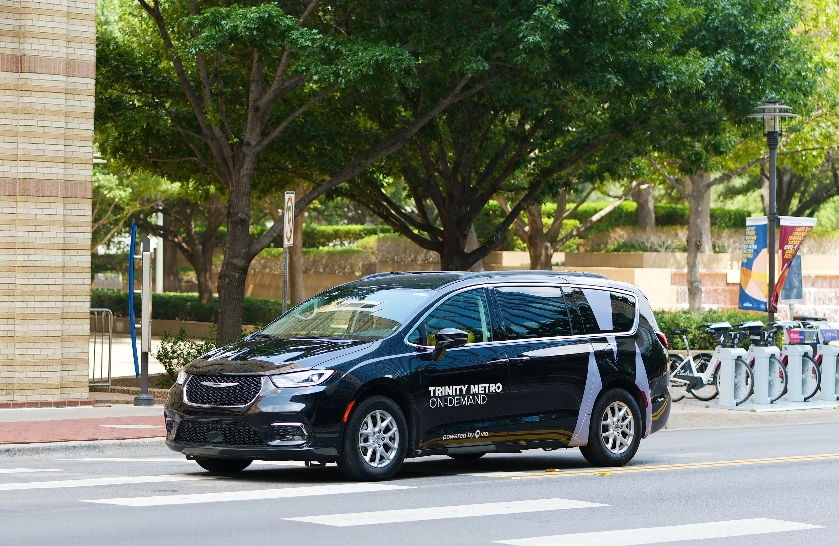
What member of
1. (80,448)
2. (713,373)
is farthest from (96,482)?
(713,373)

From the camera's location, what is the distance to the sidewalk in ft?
42.3

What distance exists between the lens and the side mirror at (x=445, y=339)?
33.0ft

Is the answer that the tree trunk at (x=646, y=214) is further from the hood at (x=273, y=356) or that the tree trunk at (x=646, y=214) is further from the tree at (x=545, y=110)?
the hood at (x=273, y=356)

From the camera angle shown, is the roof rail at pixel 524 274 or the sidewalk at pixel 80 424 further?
the sidewalk at pixel 80 424

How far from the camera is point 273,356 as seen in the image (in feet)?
31.9

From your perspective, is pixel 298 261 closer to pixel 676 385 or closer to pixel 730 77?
pixel 730 77

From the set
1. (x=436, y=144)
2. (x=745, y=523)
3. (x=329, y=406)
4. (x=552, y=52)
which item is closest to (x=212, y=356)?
(x=329, y=406)

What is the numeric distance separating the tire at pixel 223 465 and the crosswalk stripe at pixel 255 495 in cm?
108

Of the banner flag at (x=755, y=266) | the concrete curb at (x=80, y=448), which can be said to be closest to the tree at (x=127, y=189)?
the banner flag at (x=755, y=266)

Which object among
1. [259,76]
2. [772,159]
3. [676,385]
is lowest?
[676,385]

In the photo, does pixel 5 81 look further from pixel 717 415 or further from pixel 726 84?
pixel 726 84

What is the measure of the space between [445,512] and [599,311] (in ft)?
12.4

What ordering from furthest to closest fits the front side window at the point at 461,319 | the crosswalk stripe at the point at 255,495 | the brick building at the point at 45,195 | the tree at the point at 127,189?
the tree at the point at 127,189 < the brick building at the point at 45,195 < the front side window at the point at 461,319 < the crosswalk stripe at the point at 255,495

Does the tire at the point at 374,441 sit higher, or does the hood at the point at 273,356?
the hood at the point at 273,356
